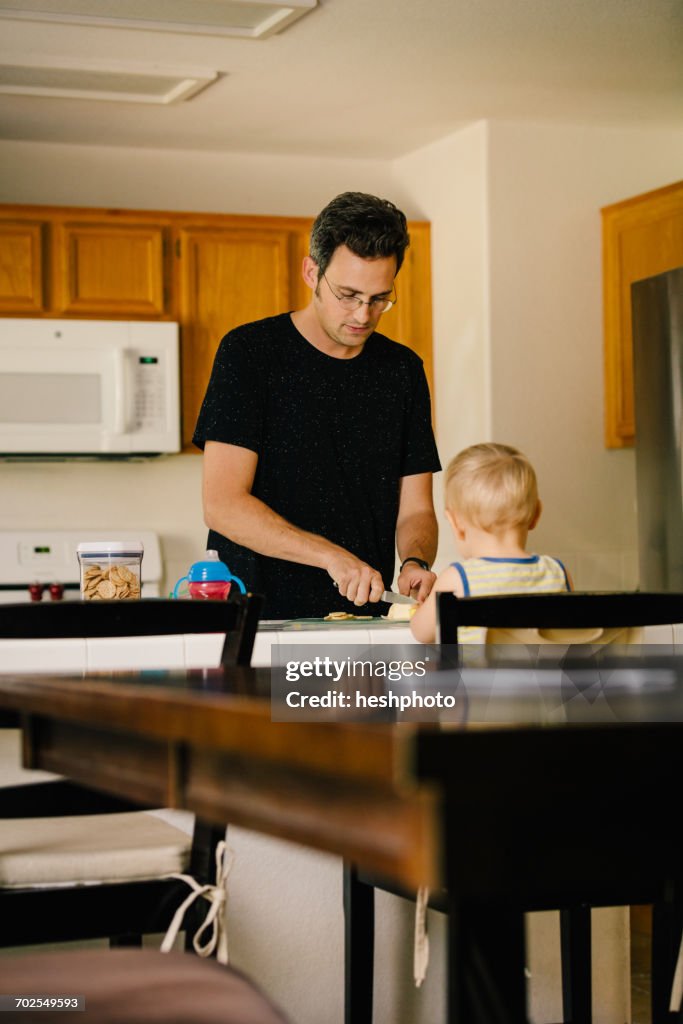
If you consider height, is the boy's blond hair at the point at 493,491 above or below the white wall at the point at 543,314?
below

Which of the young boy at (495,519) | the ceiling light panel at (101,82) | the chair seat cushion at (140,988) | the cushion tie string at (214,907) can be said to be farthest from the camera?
the ceiling light panel at (101,82)

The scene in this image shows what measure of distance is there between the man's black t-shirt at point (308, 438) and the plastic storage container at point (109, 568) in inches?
17.0

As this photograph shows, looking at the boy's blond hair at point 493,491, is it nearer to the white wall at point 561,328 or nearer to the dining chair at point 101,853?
the dining chair at point 101,853

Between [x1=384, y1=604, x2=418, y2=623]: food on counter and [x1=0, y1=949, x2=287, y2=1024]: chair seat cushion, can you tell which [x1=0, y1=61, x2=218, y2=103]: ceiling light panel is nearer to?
[x1=384, y1=604, x2=418, y2=623]: food on counter

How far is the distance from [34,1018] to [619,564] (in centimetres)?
409

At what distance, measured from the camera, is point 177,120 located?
4.37 meters

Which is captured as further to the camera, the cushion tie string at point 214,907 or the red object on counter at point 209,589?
the red object on counter at point 209,589

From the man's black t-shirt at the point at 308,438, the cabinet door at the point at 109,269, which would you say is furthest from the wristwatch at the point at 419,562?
the cabinet door at the point at 109,269

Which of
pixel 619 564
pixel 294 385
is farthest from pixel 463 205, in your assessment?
pixel 294 385

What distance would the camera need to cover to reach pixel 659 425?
4.06m

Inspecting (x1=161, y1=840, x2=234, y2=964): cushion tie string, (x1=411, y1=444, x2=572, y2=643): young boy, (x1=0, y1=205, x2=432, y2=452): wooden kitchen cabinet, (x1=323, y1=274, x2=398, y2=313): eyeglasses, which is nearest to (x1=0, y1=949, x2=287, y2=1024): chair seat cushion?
(x1=161, y1=840, x2=234, y2=964): cushion tie string

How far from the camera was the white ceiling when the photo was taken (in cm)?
354

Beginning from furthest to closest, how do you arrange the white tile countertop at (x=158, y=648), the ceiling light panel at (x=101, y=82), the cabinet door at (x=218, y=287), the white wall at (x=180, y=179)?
the white wall at (x=180, y=179) → the cabinet door at (x=218, y=287) → the ceiling light panel at (x=101, y=82) → the white tile countertop at (x=158, y=648)

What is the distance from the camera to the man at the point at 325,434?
237 centimetres
